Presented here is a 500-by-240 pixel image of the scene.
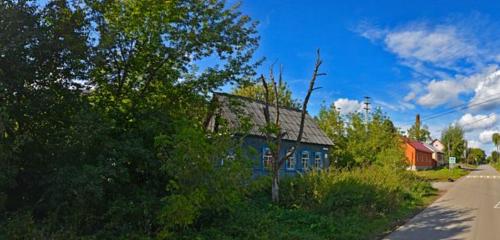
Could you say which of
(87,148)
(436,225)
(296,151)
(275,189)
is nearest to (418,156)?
(296,151)

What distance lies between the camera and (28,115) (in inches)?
323

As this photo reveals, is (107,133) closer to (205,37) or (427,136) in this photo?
(205,37)

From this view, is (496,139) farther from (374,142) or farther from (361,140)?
(374,142)

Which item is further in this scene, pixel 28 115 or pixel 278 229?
pixel 278 229

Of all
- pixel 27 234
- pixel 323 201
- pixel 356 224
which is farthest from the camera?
pixel 323 201

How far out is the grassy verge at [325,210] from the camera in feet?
33.2

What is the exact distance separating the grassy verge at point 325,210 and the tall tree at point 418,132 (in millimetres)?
68905

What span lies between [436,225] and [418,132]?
78950 millimetres

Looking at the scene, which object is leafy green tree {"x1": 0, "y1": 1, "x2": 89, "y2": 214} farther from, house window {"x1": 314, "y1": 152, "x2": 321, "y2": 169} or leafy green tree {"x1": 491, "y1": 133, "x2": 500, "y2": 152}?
leafy green tree {"x1": 491, "y1": 133, "x2": 500, "y2": 152}

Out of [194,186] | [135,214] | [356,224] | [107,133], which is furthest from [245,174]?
[356,224]

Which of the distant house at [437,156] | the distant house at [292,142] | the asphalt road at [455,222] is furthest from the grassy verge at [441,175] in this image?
the distant house at [437,156]

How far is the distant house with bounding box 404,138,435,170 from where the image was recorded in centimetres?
6912

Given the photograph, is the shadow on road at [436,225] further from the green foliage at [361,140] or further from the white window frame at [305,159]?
the white window frame at [305,159]

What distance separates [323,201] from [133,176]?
25.3 feet
